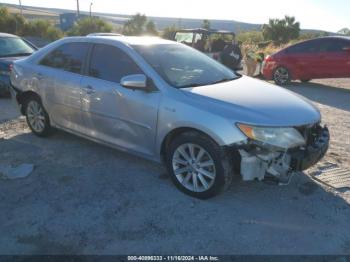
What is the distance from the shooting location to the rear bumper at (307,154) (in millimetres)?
3850

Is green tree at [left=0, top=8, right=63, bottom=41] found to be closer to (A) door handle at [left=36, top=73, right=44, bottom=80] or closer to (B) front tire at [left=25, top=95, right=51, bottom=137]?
(B) front tire at [left=25, top=95, right=51, bottom=137]

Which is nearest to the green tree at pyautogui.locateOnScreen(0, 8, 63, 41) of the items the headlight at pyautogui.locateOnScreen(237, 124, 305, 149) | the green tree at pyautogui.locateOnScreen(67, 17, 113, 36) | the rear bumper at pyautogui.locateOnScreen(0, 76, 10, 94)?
the green tree at pyautogui.locateOnScreen(67, 17, 113, 36)

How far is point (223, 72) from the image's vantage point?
203 inches

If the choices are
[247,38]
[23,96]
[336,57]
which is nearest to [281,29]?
[247,38]

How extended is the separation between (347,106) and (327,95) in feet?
4.94

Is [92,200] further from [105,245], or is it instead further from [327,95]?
[327,95]

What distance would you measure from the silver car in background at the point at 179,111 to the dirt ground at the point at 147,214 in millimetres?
339

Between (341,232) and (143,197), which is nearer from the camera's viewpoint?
(341,232)

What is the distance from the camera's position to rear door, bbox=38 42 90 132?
5.23m

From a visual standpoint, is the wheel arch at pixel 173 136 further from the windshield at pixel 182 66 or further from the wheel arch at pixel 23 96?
the wheel arch at pixel 23 96

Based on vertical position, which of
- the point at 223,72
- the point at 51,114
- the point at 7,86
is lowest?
the point at 7,86

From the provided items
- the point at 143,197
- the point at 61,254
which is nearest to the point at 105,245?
the point at 61,254

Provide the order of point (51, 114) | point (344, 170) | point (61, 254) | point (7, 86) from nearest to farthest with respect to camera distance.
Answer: point (61, 254) < point (344, 170) < point (51, 114) < point (7, 86)

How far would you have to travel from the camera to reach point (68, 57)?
548cm
